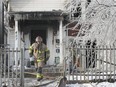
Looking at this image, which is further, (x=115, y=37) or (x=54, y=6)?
(x=54, y=6)

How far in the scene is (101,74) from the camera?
518 inches

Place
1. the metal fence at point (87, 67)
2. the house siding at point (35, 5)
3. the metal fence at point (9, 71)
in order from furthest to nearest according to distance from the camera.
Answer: the house siding at point (35, 5) → the metal fence at point (87, 67) → the metal fence at point (9, 71)

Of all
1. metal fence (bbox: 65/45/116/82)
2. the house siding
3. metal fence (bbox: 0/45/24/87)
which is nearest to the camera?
metal fence (bbox: 0/45/24/87)

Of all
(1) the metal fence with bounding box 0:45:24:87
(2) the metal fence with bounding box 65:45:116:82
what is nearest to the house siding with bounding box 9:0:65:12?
(2) the metal fence with bounding box 65:45:116:82

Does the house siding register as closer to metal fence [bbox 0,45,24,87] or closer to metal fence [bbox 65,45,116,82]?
metal fence [bbox 65,45,116,82]

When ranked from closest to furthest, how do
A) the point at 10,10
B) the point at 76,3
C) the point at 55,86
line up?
the point at 55,86 → the point at 76,3 → the point at 10,10

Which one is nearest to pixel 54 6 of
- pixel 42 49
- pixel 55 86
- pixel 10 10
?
pixel 10 10

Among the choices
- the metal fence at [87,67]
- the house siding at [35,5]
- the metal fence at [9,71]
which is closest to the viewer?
the metal fence at [9,71]

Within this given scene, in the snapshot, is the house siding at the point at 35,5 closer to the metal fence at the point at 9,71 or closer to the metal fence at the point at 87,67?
the metal fence at the point at 87,67

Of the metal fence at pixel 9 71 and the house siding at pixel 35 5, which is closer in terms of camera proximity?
the metal fence at pixel 9 71

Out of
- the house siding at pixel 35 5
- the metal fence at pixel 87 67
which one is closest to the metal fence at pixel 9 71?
the metal fence at pixel 87 67

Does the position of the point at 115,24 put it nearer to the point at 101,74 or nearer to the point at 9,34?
the point at 101,74

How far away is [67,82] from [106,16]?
267 cm

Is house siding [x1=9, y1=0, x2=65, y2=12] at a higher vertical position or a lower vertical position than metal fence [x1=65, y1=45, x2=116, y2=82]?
higher
